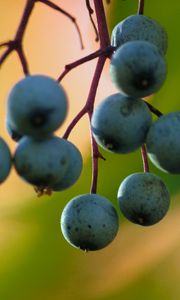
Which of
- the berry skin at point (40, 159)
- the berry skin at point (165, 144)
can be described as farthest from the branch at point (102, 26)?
the berry skin at point (40, 159)

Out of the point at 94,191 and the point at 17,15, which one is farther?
the point at 17,15

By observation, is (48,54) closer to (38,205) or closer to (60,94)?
(38,205)

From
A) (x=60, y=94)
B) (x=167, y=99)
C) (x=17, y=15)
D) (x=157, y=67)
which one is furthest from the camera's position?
(x=17, y=15)

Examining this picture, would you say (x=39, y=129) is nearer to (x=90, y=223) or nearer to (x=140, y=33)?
(x=90, y=223)

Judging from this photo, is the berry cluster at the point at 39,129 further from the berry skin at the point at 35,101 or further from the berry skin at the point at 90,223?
the berry skin at the point at 90,223

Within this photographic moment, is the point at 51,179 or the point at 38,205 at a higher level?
the point at 51,179

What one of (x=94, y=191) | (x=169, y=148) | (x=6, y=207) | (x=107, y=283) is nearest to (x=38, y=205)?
(x=6, y=207)
